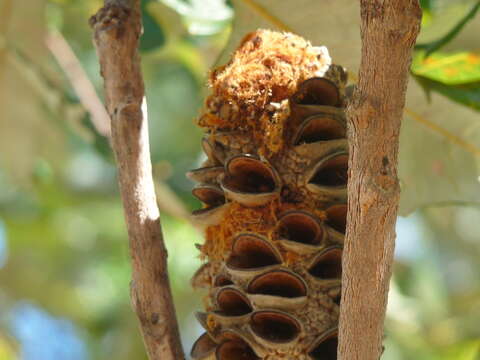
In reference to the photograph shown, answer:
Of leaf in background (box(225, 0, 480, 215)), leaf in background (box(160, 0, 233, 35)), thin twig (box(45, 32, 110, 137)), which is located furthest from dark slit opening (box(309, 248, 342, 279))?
thin twig (box(45, 32, 110, 137))

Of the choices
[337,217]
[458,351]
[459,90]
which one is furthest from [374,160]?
[458,351]

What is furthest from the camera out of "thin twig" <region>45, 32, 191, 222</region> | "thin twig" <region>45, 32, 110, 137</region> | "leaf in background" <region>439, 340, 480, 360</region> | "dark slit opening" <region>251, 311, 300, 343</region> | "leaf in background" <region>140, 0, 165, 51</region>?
"leaf in background" <region>439, 340, 480, 360</region>

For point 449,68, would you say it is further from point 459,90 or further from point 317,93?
point 317,93

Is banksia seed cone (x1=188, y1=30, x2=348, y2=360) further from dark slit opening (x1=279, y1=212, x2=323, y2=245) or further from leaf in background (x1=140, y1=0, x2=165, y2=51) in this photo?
leaf in background (x1=140, y1=0, x2=165, y2=51)

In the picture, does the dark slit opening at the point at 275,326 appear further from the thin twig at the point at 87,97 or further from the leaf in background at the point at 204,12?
the thin twig at the point at 87,97

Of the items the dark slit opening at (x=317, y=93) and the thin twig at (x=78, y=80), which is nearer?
the dark slit opening at (x=317, y=93)

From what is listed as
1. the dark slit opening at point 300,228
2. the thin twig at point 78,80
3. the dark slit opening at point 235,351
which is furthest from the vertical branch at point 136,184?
the thin twig at point 78,80
